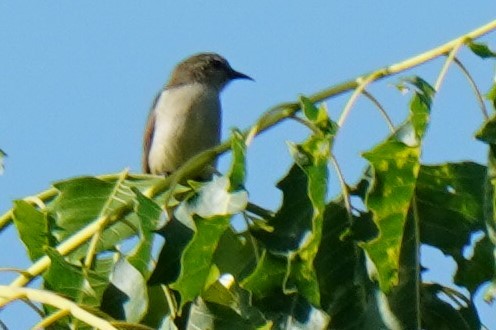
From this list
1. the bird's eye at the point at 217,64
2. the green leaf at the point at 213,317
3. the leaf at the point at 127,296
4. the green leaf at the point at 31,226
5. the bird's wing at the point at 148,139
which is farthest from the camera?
the bird's eye at the point at 217,64

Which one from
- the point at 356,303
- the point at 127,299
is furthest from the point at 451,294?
the point at 127,299

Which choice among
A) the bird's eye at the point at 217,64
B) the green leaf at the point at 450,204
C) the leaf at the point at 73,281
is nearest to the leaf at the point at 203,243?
the leaf at the point at 73,281

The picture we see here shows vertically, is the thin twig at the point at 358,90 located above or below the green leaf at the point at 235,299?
above

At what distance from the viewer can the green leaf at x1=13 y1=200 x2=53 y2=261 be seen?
9.71 feet

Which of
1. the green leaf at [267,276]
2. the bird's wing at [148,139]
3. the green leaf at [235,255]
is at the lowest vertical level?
the bird's wing at [148,139]

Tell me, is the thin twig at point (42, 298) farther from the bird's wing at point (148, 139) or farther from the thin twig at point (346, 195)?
the bird's wing at point (148, 139)

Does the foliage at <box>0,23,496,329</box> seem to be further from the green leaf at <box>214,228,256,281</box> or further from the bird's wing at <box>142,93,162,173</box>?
the bird's wing at <box>142,93,162,173</box>

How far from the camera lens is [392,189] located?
2465mm

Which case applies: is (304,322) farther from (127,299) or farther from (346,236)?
(127,299)

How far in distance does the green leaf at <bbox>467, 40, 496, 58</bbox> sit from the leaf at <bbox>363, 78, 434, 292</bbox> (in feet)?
0.83

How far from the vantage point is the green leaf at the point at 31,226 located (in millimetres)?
2961

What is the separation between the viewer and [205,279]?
8.02 ft

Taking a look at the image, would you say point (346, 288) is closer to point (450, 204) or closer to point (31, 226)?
point (450, 204)

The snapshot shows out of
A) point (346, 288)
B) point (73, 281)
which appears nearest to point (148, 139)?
point (73, 281)
